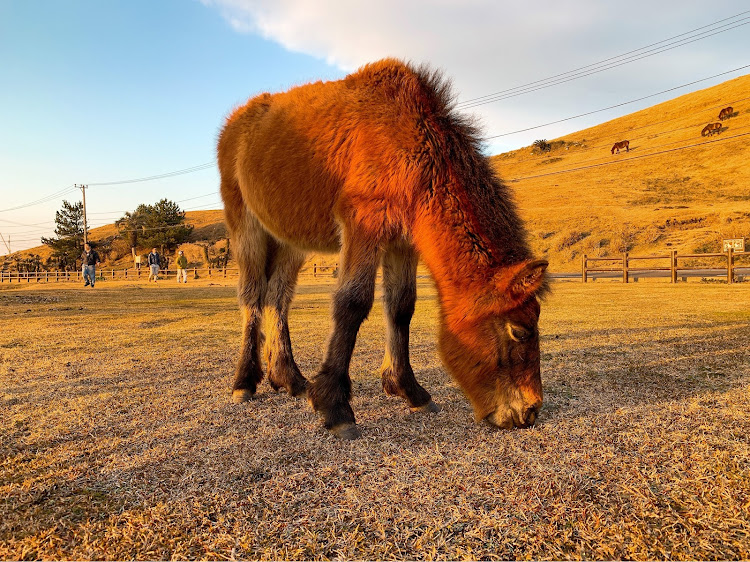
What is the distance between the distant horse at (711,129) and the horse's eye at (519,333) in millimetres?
74337

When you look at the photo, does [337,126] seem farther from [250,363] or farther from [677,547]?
[677,547]

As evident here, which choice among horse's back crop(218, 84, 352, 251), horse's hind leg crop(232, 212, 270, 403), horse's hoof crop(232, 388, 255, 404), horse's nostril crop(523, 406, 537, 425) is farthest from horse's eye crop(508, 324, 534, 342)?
horse's hind leg crop(232, 212, 270, 403)

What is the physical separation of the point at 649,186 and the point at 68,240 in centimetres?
7657

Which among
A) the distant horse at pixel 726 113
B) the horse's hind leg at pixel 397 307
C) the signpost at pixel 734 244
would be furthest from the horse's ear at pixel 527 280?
the distant horse at pixel 726 113

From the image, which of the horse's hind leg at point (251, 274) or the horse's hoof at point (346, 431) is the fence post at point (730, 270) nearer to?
the horse's hind leg at point (251, 274)

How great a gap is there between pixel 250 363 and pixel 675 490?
3.33 meters

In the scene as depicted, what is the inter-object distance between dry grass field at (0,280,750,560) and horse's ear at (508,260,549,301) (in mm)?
925

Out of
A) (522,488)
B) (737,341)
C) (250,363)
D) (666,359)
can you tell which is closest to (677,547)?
(522,488)

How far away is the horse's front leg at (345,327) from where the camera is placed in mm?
3053

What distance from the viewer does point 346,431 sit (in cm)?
295

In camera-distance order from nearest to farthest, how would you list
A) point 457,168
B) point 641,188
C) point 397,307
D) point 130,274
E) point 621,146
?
point 457,168 → point 397,307 → point 130,274 → point 641,188 → point 621,146

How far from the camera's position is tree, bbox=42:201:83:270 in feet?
204

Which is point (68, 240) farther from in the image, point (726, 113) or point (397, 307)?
point (726, 113)

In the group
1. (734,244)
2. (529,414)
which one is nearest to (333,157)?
(529,414)
